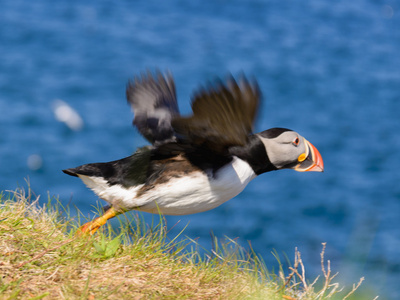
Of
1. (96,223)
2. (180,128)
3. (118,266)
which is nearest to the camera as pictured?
(118,266)

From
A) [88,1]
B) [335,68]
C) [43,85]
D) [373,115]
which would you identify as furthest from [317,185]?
[88,1]

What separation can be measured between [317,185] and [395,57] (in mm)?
13987

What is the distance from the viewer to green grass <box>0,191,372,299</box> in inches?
141

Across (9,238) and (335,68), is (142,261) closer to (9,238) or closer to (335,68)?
(9,238)

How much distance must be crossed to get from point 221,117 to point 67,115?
35.1 m

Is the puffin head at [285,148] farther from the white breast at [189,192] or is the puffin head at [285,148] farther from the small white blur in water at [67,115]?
the small white blur in water at [67,115]

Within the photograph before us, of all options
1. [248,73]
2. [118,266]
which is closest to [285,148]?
[118,266]

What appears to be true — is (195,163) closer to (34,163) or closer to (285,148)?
(285,148)

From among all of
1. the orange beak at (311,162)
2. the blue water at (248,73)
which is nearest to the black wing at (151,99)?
the orange beak at (311,162)

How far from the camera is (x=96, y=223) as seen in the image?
4.42 m

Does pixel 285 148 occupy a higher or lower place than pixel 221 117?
lower

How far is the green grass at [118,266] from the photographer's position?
11.8 feet

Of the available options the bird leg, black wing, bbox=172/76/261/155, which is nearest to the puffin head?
black wing, bbox=172/76/261/155

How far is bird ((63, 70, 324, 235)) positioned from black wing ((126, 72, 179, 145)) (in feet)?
0.74
